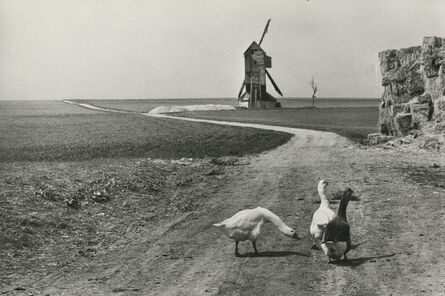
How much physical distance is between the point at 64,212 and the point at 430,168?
1506 centimetres


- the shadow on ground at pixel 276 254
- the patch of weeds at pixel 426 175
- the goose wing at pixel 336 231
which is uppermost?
the goose wing at pixel 336 231

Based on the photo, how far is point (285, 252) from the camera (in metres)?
12.7

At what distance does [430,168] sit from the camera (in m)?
23.6

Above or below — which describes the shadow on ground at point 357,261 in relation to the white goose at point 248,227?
below

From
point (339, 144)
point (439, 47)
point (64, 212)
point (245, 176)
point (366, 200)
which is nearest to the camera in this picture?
point (64, 212)

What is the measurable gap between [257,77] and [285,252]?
276ft

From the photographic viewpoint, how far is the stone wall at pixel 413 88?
1227 inches

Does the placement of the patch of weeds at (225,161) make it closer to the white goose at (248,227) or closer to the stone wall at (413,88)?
the stone wall at (413,88)

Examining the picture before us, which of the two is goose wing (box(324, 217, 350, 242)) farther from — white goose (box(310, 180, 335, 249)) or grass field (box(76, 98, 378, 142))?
grass field (box(76, 98, 378, 142))

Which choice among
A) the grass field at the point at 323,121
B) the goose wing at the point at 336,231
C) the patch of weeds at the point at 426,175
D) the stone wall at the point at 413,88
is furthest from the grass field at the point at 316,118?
the goose wing at the point at 336,231

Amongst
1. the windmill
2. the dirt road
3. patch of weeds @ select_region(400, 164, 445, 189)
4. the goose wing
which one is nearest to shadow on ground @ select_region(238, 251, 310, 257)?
the dirt road

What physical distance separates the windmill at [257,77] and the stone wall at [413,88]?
189 ft

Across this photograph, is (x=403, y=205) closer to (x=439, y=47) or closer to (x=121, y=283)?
(x=121, y=283)

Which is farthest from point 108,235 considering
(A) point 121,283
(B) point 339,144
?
(B) point 339,144
